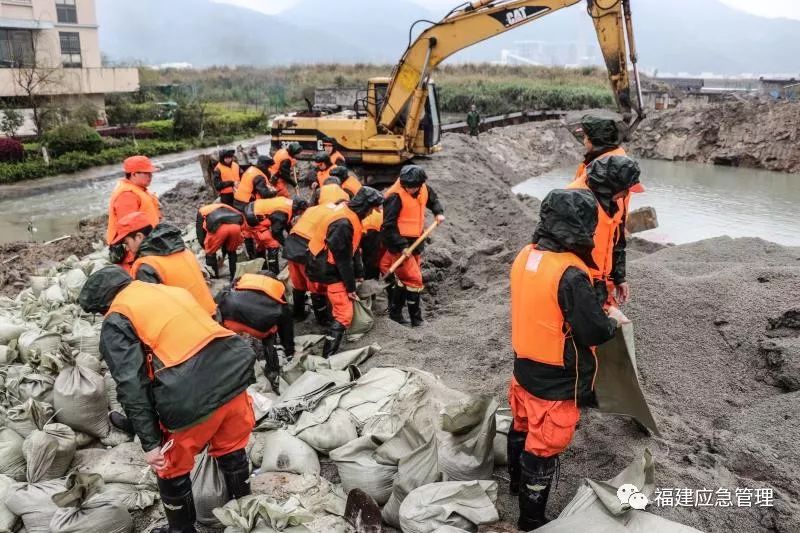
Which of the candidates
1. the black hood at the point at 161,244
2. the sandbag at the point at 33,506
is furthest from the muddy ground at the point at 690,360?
the sandbag at the point at 33,506

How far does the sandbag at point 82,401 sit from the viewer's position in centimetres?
353

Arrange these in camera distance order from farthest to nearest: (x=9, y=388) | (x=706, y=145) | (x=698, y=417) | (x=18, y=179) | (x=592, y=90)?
(x=592, y=90), (x=706, y=145), (x=18, y=179), (x=9, y=388), (x=698, y=417)

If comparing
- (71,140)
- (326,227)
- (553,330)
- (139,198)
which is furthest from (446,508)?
(71,140)

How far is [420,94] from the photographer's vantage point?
9383mm

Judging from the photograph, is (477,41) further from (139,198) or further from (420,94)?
(139,198)

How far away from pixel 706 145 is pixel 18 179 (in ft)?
60.0

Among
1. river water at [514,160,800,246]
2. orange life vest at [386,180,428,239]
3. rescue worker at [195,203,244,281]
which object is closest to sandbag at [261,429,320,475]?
orange life vest at [386,180,428,239]

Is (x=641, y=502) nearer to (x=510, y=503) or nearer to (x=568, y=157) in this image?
(x=510, y=503)

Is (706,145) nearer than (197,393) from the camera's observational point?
No

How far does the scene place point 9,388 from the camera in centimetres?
385

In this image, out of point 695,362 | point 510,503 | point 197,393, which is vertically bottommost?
point 510,503

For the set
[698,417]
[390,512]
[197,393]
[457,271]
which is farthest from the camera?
[457,271]

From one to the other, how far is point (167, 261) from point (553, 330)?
206cm

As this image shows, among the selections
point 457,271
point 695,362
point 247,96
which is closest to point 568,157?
point 457,271
